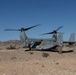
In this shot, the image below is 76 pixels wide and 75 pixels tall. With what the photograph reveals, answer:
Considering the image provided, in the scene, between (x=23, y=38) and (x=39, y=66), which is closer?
(x=39, y=66)

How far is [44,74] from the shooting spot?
59.0ft

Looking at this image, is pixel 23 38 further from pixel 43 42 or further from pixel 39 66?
pixel 39 66

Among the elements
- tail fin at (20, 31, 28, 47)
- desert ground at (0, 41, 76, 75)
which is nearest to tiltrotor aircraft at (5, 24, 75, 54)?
tail fin at (20, 31, 28, 47)

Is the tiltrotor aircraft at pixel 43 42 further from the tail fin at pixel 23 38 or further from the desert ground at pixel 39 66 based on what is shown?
the desert ground at pixel 39 66

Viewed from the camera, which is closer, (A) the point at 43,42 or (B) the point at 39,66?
(B) the point at 39,66

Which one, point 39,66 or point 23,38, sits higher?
point 23,38

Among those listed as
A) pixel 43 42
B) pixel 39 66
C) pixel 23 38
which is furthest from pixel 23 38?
pixel 39 66

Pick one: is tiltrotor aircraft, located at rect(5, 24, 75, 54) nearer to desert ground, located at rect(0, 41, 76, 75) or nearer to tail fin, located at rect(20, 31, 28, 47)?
tail fin, located at rect(20, 31, 28, 47)

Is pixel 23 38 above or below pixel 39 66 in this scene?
above

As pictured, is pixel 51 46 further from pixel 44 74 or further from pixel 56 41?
pixel 44 74

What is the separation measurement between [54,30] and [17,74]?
4290cm

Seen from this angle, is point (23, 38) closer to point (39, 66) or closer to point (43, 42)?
point (43, 42)

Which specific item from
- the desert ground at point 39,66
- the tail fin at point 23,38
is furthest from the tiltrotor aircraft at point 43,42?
the desert ground at point 39,66

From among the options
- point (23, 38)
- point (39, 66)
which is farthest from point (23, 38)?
point (39, 66)
